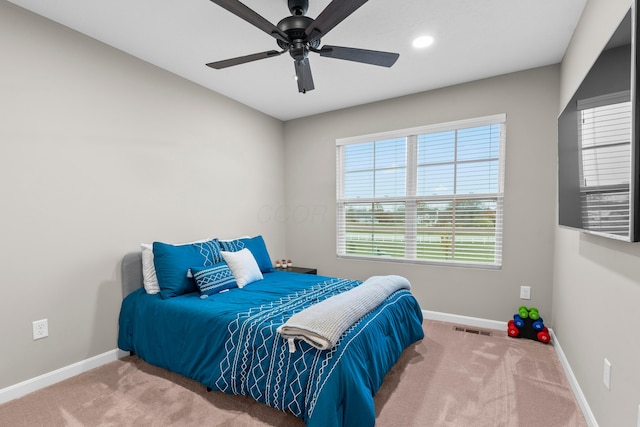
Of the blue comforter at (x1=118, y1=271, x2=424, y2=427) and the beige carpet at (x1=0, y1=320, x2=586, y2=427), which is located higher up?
the blue comforter at (x1=118, y1=271, x2=424, y2=427)

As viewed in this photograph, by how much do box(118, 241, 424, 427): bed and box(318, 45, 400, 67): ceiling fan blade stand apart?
5.76 ft

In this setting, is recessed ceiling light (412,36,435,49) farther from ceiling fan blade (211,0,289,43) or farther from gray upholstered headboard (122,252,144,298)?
gray upholstered headboard (122,252,144,298)

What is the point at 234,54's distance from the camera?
2.73 m

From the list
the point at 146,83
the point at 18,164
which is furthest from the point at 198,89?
the point at 18,164

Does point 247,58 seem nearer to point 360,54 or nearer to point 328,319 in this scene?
point 360,54

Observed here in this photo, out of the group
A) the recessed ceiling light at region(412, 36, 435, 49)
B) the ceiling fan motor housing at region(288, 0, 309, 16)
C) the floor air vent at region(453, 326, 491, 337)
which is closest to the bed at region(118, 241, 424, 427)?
the floor air vent at region(453, 326, 491, 337)

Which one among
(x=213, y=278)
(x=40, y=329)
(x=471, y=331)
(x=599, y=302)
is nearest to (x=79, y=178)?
(x=40, y=329)

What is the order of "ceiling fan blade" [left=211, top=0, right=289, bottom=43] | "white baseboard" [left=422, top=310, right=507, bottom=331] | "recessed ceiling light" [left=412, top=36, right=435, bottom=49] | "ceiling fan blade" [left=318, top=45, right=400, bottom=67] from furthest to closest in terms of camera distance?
"white baseboard" [left=422, top=310, right=507, bottom=331] < "recessed ceiling light" [left=412, top=36, right=435, bottom=49] < "ceiling fan blade" [left=318, top=45, right=400, bottom=67] < "ceiling fan blade" [left=211, top=0, right=289, bottom=43]

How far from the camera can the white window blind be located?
125 cm

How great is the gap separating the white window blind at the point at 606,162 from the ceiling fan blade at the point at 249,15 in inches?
66.8

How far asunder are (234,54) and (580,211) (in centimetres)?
287

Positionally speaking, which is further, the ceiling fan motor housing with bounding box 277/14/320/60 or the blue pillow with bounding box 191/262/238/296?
the blue pillow with bounding box 191/262/238/296

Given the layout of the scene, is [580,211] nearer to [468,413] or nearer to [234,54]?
[468,413]

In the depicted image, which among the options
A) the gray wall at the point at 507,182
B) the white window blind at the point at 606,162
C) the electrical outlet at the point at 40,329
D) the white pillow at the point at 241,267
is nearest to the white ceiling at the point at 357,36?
the gray wall at the point at 507,182
